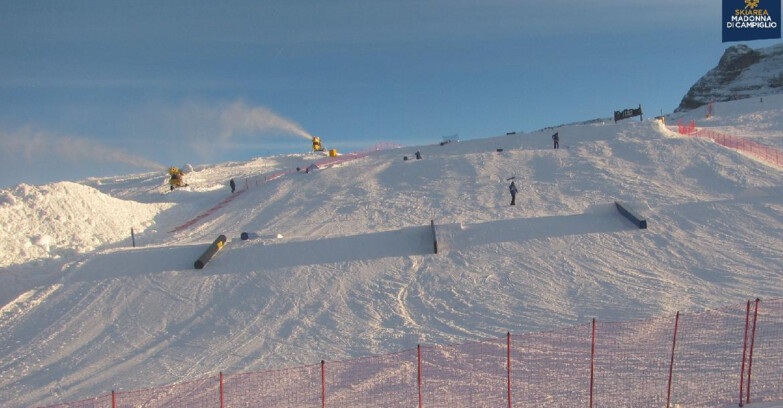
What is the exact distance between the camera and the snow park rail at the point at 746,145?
85.3 ft

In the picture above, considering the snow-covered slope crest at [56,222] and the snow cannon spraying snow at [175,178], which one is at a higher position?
the snow cannon spraying snow at [175,178]

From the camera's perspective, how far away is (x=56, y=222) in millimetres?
19078

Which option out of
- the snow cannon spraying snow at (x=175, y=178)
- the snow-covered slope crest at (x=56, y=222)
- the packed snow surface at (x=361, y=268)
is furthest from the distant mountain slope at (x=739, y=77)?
the snow-covered slope crest at (x=56, y=222)

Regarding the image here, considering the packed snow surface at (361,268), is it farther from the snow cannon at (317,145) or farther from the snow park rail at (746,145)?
the snow cannon at (317,145)

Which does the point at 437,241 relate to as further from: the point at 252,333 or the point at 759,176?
the point at 759,176

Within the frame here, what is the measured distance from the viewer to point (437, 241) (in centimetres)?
1560

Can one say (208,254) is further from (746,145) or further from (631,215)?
(746,145)

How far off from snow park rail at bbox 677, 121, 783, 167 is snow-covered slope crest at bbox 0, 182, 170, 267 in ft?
91.6

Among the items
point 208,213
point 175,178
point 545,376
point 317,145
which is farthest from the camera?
point 317,145

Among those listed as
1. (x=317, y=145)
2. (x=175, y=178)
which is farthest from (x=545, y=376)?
(x=317, y=145)

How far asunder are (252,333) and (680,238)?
1201cm

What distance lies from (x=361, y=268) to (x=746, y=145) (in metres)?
24.7

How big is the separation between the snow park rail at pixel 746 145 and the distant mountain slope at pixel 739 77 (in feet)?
123

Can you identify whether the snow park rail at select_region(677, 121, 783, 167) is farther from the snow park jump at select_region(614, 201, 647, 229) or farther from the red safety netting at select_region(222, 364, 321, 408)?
the red safety netting at select_region(222, 364, 321, 408)
